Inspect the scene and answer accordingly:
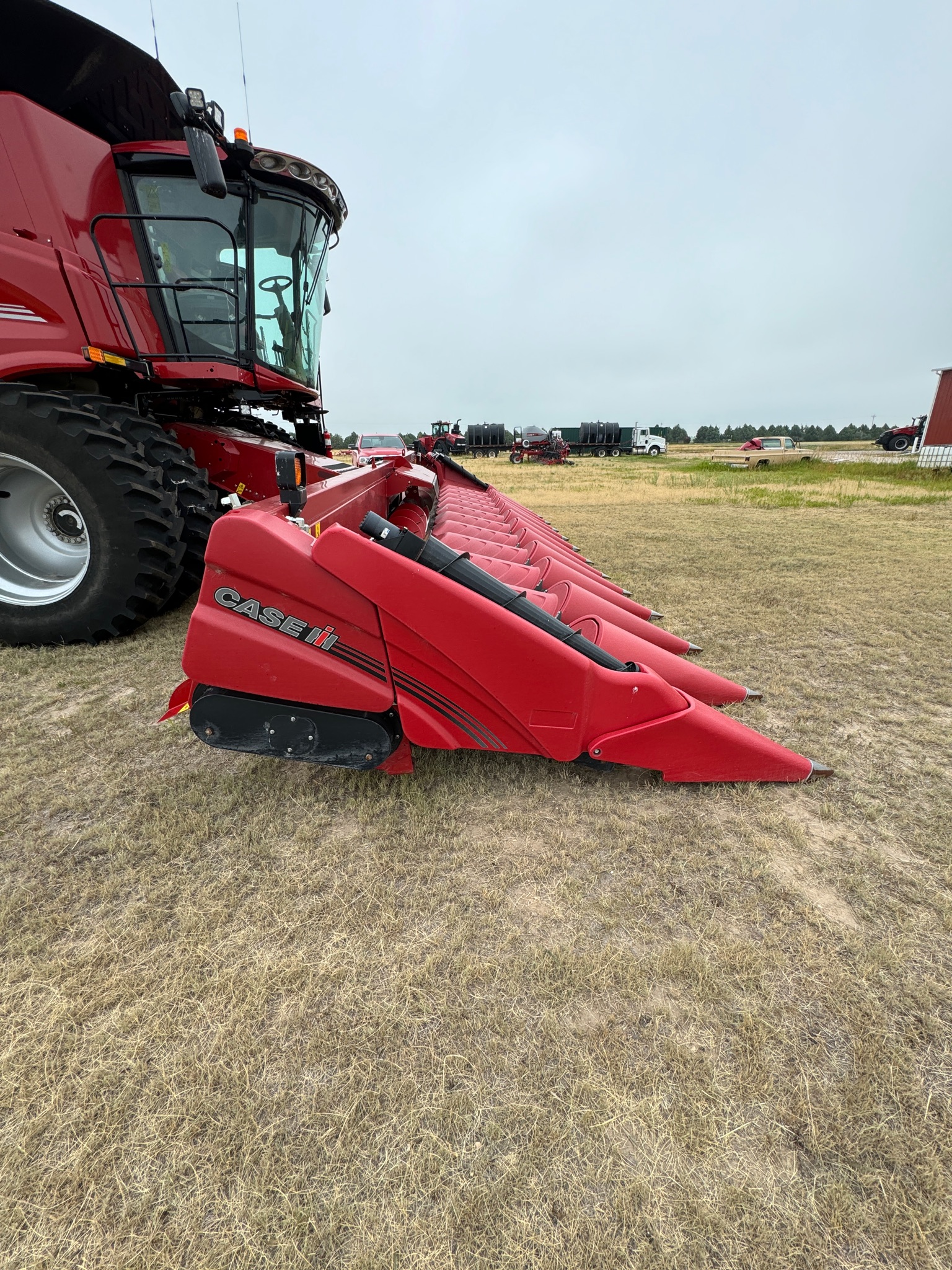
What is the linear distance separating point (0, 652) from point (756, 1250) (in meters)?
4.10

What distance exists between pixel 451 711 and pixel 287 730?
1.81 ft

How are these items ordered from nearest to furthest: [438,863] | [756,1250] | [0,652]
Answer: [756,1250]
[438,863]
[0,652]

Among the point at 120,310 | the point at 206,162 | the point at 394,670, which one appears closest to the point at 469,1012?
the point at 394,670

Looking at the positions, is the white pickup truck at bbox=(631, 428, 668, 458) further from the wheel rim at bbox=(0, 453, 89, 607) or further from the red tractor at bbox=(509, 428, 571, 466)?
the wheel rim at bbox=(0, 453, 89, 607)

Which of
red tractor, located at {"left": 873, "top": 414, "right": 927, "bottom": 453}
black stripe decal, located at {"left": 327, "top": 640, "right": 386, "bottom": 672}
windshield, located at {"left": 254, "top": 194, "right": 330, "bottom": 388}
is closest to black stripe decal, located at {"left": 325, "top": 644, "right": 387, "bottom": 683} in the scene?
black stripe decal, located at {"left": 327, "top": 640, "right": 386, "bottom": 672}

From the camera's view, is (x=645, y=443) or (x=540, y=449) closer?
(x=540, y=449)

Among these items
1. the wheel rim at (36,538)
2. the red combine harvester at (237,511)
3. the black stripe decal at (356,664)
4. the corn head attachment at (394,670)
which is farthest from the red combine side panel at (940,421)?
the wheel rim at (36,538)

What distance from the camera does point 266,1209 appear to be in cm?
93

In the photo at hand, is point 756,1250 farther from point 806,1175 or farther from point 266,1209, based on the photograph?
point 266,1209

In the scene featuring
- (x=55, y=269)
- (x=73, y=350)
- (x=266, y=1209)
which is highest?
(x=55, y=269)

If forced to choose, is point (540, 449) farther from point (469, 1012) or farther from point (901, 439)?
point (469, 1012)

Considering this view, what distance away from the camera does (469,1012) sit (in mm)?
1247

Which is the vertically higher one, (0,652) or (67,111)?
(67,111)

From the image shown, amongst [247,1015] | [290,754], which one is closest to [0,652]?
[290,754]
